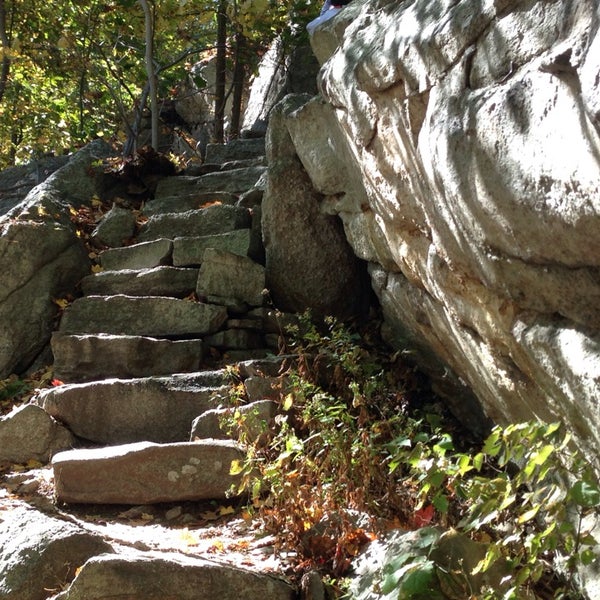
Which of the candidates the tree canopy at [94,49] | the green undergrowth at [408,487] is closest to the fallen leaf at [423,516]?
the green undergrowth at [408,487]

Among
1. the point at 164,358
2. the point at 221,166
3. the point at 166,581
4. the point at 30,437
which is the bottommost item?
the point at 166,581

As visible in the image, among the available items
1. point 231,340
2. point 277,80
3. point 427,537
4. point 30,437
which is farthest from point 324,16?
point 277,80

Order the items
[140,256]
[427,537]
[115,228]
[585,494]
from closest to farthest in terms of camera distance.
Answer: [585,494]
[427,537]
[140,256]
[115,228]

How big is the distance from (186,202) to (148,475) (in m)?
4.85

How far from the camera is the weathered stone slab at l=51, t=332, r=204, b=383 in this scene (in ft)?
21.2

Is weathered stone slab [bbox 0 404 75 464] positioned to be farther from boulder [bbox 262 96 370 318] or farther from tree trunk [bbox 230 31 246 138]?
tree trunk [bbox 230 31 246 138]

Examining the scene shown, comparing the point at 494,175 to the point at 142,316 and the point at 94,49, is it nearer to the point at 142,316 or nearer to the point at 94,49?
the point at 142,316

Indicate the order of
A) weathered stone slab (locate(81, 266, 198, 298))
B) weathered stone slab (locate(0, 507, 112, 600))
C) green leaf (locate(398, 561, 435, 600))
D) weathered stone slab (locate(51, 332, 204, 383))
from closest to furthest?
green leaf (locate(398, 561, 435, 600)) → weathered stone slab (locate(0, 507, 112, 600)) → weathered stone slab (locate(51, 332, 204, 383)) → weathered stone slab (locate(81, 266, 198, 298))

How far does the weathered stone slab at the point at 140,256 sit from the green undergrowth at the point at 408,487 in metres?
2.15

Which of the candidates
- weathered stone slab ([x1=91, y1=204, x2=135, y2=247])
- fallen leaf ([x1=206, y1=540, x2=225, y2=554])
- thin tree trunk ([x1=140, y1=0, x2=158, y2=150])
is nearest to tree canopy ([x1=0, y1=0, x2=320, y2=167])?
thin tree trunk ([x1=140, y1=0, x2=158, y2=150])

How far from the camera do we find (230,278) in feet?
23.4

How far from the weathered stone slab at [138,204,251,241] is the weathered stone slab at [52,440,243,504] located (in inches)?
140

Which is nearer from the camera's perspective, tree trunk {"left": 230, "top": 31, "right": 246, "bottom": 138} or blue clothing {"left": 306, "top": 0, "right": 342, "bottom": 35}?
blue clothing {"left": 306, "top": 0, "right": 342, "bottom": 35}

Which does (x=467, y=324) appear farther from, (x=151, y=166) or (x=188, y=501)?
(x=151, y=166)
